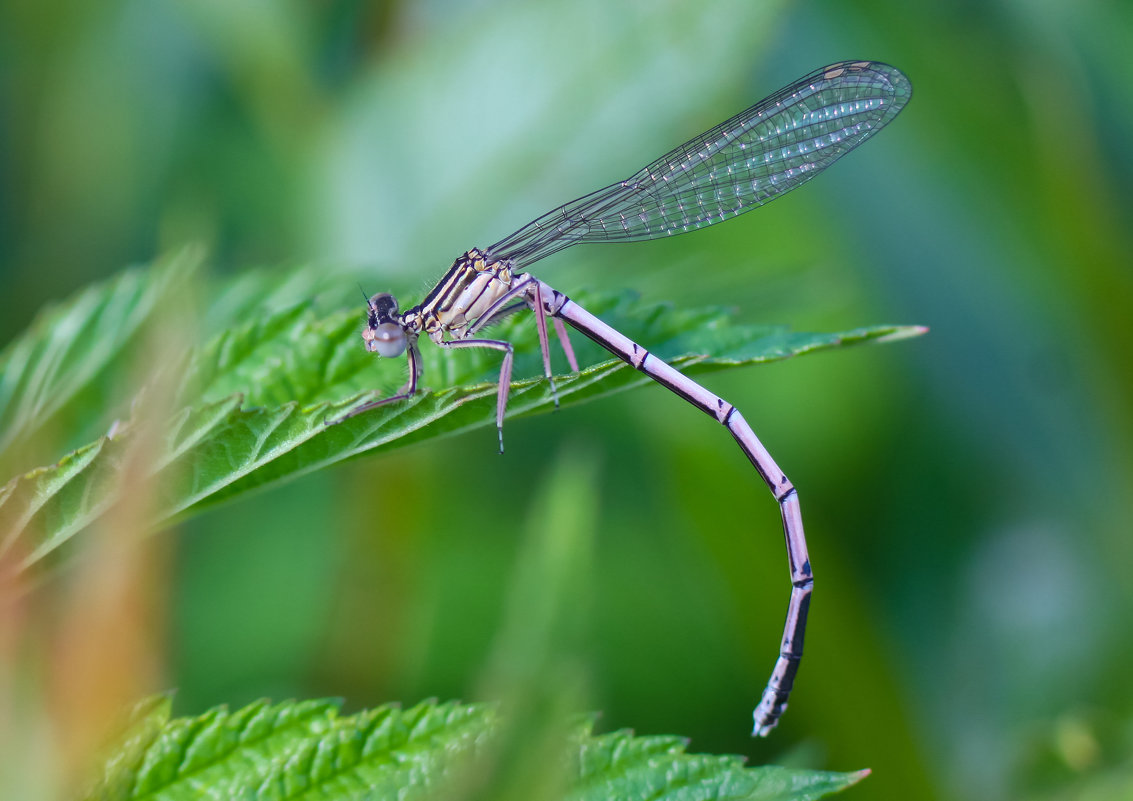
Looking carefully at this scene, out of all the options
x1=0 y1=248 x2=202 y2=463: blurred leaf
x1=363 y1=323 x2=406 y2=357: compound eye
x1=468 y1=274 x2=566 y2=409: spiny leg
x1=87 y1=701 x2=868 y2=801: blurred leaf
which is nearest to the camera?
x1=87 y1=701 x2=868 y2=801: blurred leaf

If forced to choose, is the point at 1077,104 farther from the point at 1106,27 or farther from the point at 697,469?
the point at 697,469

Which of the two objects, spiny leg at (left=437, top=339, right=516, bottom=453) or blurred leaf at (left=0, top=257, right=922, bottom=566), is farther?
spiny leg at (left=437, top=339, right=516, bottom=453)

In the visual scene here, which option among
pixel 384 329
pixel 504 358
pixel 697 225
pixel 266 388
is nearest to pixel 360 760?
pixel 266 388

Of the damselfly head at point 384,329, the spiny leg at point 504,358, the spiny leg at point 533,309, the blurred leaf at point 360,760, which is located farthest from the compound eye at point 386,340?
the blurred leaf at point 360,760

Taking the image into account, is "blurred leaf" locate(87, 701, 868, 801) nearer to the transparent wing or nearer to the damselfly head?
the damselfly head

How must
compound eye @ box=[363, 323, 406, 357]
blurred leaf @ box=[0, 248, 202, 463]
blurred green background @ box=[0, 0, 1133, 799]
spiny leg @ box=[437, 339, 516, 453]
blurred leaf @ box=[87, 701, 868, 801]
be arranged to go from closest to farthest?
blurred leaf @ box=[87, 701, 868, 801]
spiny leg @ box=[437, 339, 516, 453]
blurred leaf @ box=[0, 248, 202, 463]
compound eye @ box=[363, 323, 406, 357]
blurred green background @ box=[0, 0, 1133, 799]

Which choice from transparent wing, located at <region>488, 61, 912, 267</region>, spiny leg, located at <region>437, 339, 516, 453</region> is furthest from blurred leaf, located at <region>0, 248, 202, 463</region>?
transparent wing, located at <region>488, 61, 912, 267</region>

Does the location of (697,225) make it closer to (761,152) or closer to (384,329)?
(761,152)

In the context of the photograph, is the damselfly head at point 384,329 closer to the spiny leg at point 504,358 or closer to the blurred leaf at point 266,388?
the blurred leaf at point 266,388
